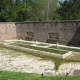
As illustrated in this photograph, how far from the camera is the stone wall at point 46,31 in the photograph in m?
17.1

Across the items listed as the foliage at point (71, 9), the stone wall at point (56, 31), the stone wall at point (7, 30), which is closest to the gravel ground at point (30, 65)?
the stone wall at point (56, 31)

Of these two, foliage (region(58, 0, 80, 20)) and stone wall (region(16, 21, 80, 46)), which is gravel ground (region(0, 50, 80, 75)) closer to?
stone wall (region(16, 21, 80, 46))

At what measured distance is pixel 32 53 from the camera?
14758mm

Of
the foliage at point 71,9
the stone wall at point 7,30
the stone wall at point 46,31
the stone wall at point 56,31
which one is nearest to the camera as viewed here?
the stone wall at point 56,31

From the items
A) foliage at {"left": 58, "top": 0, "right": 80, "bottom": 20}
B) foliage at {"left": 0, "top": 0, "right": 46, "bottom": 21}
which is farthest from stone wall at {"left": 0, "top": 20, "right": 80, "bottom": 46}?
foliage at {"left": 58, "top": 0, "right": 80, "bottom": 20}

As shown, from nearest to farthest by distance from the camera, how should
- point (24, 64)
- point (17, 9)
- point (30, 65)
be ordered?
point (30, 65) → point (24, 64) → point (17, 9)

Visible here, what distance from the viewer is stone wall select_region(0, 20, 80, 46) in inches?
675

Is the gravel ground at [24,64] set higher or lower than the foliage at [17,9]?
lower

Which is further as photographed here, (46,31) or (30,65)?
(46,31)

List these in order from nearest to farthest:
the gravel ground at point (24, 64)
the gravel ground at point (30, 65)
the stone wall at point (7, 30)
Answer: the gravel ground at point (30, 65) → the gravel ground at point (24, 64) → the stone wall at point (7, 30)

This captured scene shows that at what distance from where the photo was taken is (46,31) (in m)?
19.8

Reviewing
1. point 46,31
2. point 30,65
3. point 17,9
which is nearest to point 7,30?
point 46,31

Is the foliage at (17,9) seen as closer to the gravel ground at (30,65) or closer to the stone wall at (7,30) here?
the stone wall at (7,30)

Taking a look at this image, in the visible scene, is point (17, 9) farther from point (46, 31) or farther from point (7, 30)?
point (46, 31)
